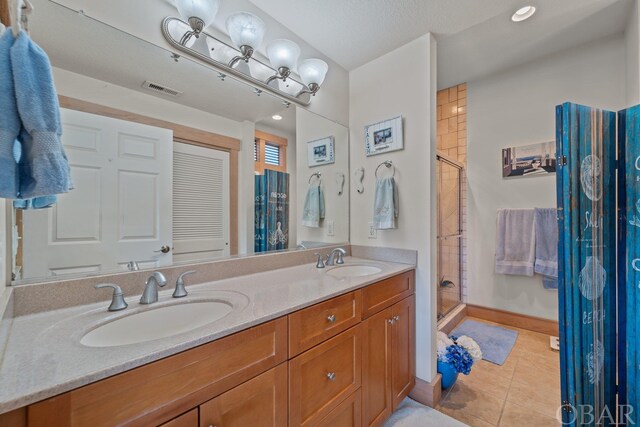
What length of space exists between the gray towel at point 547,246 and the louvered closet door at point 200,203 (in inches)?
108

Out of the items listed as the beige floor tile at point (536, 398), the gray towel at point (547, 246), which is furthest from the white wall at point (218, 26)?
the beige floor tile at point (536, 398)

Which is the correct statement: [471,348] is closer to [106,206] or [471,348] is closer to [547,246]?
[547,246]

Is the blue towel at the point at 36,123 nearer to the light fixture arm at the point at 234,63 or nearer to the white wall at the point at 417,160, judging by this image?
the light fixture arm at the point at 234,63

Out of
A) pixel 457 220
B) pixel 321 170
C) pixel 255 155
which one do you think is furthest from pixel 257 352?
pixel 457 220

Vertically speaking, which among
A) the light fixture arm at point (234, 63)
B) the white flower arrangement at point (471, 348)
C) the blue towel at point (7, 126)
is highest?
the light fixture arm at point (234, 63)

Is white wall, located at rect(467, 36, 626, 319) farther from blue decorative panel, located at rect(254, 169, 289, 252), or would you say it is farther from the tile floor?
blue decorative panel, located at rect(254, 169, 289, 252)

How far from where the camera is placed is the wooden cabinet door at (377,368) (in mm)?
1317

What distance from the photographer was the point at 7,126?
1.80 ft

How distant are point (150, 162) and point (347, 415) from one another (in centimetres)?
149

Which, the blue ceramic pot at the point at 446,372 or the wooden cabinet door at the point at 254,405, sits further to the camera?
the blue ceramic pot at the point at 446,372

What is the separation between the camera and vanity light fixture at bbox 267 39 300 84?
1.55 metres

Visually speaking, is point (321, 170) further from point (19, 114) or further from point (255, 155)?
point (19, 114)

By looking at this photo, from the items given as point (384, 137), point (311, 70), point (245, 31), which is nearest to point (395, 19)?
point (311, 70)

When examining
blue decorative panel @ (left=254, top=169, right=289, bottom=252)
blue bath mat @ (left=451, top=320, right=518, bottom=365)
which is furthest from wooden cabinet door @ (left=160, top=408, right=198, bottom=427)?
blue bath mat @ (left=451, top=320, right=518, bottom=365)
